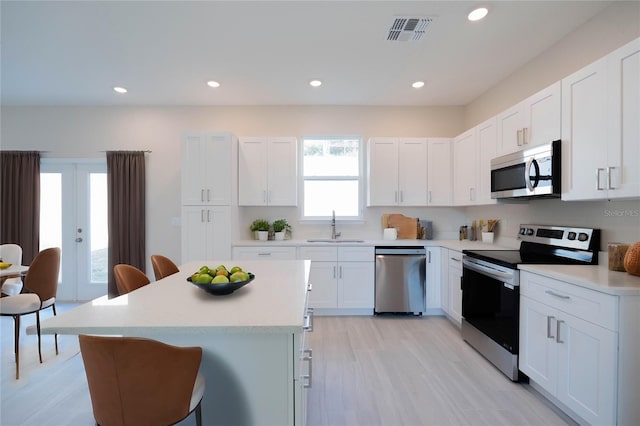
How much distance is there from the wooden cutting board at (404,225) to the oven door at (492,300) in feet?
4.03

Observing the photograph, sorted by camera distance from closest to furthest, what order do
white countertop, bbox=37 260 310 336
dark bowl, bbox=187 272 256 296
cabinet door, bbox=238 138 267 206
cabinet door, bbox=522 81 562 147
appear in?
white countertop, bbox=37 260 310 336 < dark bowl, bbox=187 272 256 296 < cabinet door, bbox=522 81 562 147 < cabinet door, bbox=238 138 267 206

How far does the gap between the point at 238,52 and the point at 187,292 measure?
2.39m

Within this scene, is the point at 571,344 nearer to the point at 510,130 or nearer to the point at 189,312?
the point at 510,130

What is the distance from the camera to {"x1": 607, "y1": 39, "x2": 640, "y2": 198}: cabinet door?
1631mm

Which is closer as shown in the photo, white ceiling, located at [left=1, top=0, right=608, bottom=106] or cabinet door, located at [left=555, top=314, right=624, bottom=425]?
cabinet door, located at [left=555, top=314, right=624, bottom=425]

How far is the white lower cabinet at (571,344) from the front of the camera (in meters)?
1.52

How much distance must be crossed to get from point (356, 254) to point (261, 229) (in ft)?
4.48

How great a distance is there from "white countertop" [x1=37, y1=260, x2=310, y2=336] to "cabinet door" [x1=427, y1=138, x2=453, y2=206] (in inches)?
113

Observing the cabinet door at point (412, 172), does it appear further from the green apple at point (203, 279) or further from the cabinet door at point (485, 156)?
the green apple at point (203, 279)

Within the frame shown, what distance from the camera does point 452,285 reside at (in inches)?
129

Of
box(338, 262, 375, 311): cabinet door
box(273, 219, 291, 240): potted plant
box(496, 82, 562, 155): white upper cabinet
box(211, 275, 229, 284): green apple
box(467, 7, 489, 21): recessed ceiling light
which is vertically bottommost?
box(338, 262, 375, 311): cabinet door

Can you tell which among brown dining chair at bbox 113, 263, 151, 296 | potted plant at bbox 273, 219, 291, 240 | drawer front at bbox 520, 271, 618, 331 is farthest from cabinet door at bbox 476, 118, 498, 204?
brown dining chair at bbox 113, 263, 151, 296

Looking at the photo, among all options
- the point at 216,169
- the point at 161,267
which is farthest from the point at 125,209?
the point at 161,267

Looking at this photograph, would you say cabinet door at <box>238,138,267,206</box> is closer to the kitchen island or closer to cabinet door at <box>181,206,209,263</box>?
cabinet door at <box>181,206,209,263</box>
